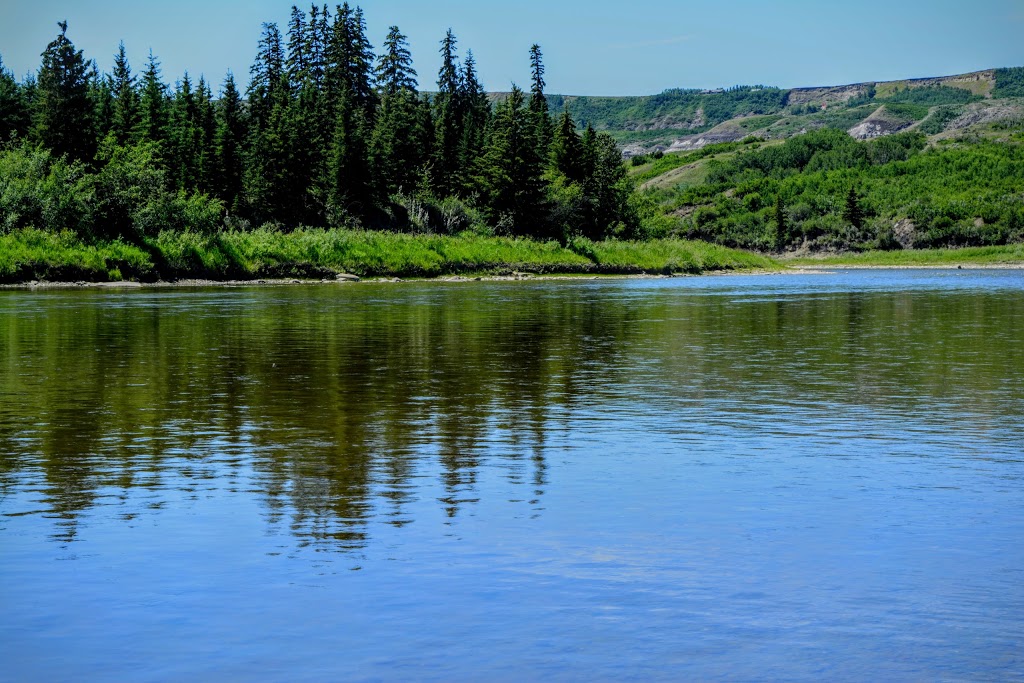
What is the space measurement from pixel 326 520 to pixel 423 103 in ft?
441

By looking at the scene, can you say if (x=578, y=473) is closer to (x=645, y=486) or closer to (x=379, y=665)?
(x=645, y=486)

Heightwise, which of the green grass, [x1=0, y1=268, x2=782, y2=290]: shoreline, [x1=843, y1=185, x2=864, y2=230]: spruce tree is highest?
[x1=843, y1=185, x2=864, y2=230]: spruce tree

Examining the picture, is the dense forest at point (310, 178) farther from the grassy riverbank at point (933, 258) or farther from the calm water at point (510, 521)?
the calm water at point (510, 521)

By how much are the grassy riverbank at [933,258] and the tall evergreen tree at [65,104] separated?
291ft

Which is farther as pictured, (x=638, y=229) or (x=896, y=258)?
(x=896, y=258)

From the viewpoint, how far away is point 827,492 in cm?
1223

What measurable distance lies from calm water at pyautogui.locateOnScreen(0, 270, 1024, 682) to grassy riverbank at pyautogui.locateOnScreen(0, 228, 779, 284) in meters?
44.9

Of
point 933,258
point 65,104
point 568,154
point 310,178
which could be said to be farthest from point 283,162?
point 933,258

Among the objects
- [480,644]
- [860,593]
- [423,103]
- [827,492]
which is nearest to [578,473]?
[827,492]

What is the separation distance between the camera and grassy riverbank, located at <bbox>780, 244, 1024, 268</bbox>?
146375mm

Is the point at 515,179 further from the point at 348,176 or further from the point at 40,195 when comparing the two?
the point at 40,195

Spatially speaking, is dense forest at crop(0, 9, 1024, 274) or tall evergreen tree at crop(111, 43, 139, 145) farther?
tall evergreen tree at crop(111, 43, 139, 145)

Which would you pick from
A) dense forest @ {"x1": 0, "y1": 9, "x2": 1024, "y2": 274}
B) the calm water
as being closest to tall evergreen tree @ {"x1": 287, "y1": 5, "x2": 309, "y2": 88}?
dense forest @ {"x1": 0, "y1": 9, "x2": 1024, "y2": 274}

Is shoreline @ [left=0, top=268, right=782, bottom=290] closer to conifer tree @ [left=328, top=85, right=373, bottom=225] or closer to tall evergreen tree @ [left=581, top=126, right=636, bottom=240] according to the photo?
tall evergreen tree @ [left=581, top=126, right=636, bottom=240]
